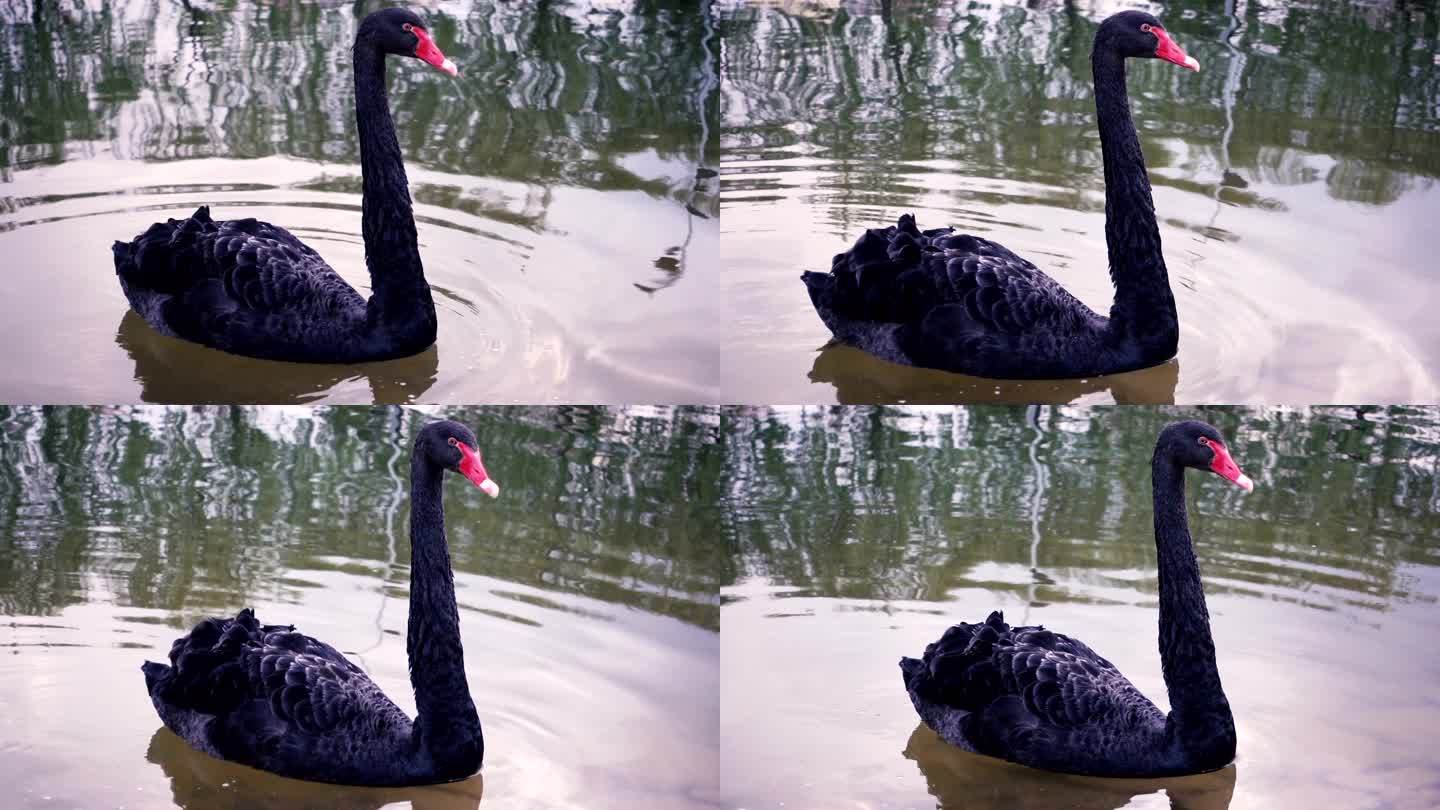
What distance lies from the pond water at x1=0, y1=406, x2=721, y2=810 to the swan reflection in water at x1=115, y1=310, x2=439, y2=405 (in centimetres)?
69

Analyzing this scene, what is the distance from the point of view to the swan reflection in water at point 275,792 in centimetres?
418

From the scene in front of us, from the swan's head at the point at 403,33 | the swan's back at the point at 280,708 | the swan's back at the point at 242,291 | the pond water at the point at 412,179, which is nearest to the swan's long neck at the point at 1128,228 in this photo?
the pond water at the point at 412,179

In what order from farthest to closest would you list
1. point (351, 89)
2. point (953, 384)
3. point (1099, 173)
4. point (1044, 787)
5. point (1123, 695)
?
point (351, 89) → point (1099, 173) → point (953, 384) → point (1123, 695) → point (1044, 787)

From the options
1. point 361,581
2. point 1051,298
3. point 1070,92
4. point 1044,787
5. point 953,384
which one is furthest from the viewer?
point 1070,92

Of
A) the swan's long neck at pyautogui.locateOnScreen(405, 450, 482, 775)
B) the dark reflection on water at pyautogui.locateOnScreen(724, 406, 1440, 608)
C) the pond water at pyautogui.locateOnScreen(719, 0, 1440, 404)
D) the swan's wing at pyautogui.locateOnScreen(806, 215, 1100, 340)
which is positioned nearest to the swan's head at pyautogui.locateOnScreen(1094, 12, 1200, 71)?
the swan's wing at pyautogui.locateOnScreen(806, 215, 1100, 340)

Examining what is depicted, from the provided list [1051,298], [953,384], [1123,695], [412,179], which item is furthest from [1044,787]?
[412,179]

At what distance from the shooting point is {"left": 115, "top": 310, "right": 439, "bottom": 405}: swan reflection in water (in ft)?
15.1

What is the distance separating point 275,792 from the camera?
4246mm

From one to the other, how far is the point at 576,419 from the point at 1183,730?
2.16 m

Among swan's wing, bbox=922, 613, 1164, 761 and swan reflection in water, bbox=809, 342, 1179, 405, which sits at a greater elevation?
swan reflection in water, bbox=809, 342, 1179, 405

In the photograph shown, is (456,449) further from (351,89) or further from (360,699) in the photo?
(351,89)

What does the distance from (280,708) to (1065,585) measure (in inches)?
83.7

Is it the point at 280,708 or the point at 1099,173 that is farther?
the point at 1099,173

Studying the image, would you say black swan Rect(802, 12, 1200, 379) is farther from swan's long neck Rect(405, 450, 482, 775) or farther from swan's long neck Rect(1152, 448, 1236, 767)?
swan's long neck Rect(405, 450, 482, 775)
